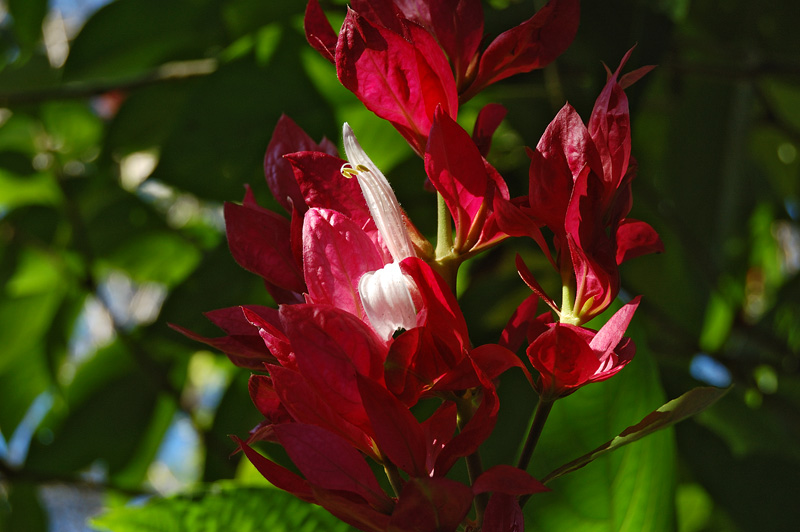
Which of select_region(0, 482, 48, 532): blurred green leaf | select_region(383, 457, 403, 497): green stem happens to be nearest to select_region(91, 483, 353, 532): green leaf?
select_region(383, 457, 403, 497): green stem

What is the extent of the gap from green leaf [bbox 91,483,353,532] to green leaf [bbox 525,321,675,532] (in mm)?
98

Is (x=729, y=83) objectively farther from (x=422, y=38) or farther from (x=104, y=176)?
(x=104, y=176)

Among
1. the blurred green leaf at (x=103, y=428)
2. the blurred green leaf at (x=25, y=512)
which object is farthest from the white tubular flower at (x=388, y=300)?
the blurred green leaf at (x=25, y=512)

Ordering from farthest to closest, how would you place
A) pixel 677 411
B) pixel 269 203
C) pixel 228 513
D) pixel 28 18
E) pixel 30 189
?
pixel 30 189
pixel 28 18
pixel 269 203
pixel 228 513
pixel 677 411

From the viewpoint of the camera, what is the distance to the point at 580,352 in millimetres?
240

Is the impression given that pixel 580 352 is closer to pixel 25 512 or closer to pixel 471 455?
pixel 471 455

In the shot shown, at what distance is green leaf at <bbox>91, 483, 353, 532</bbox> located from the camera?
344 millimetres

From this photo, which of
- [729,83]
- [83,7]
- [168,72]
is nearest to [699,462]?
[729,83]

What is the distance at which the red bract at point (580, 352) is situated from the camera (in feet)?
0.78

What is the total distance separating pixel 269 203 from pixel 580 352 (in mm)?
433

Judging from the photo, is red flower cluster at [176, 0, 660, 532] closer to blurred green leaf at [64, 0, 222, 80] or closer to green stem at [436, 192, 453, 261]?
green stem at [436, 192, 453, 261]

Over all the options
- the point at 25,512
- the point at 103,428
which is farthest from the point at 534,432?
the point at 25,512

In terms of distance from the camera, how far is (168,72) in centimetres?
76

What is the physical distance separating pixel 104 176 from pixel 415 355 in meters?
0.80
